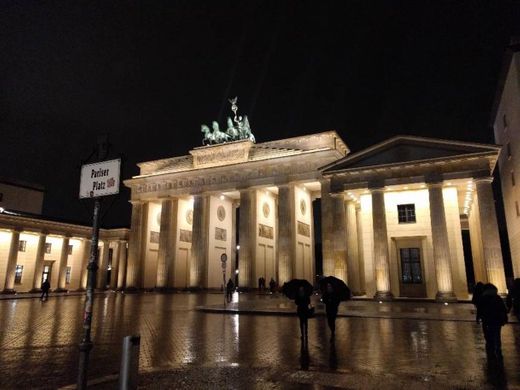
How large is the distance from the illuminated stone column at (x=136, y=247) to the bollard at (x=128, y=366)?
4261 cm

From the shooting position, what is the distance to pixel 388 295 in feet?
87.2

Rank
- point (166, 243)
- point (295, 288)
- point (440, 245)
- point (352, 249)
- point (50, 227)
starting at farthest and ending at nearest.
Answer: point (50, 227) < point (166, 243) < point (352, 249) < point (440, 245) < point (295, 288)

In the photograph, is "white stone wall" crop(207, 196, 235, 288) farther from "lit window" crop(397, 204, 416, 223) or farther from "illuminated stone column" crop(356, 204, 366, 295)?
"lit window" crop(397, 204, 416, 223)

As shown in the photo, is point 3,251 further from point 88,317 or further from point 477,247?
point 477,247

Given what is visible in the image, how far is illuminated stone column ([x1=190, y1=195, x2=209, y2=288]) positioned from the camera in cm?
4059

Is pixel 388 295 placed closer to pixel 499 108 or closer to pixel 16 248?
pixel 499 108

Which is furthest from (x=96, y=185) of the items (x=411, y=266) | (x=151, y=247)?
(x=151, y=247)

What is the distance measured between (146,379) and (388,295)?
75.7ft


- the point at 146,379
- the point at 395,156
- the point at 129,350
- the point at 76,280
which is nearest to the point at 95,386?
the point at 146,379

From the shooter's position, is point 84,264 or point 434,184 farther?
point 84,264

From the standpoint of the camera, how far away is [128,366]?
12.7 ft

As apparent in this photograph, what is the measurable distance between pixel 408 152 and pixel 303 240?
16788mm

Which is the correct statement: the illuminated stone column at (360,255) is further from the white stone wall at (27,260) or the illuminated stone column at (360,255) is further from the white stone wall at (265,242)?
the white stone wall at (27,260)

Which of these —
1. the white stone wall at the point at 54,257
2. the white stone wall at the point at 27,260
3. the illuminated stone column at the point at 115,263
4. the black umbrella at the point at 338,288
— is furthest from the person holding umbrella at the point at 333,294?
the white stone wall at the point at 54,257
